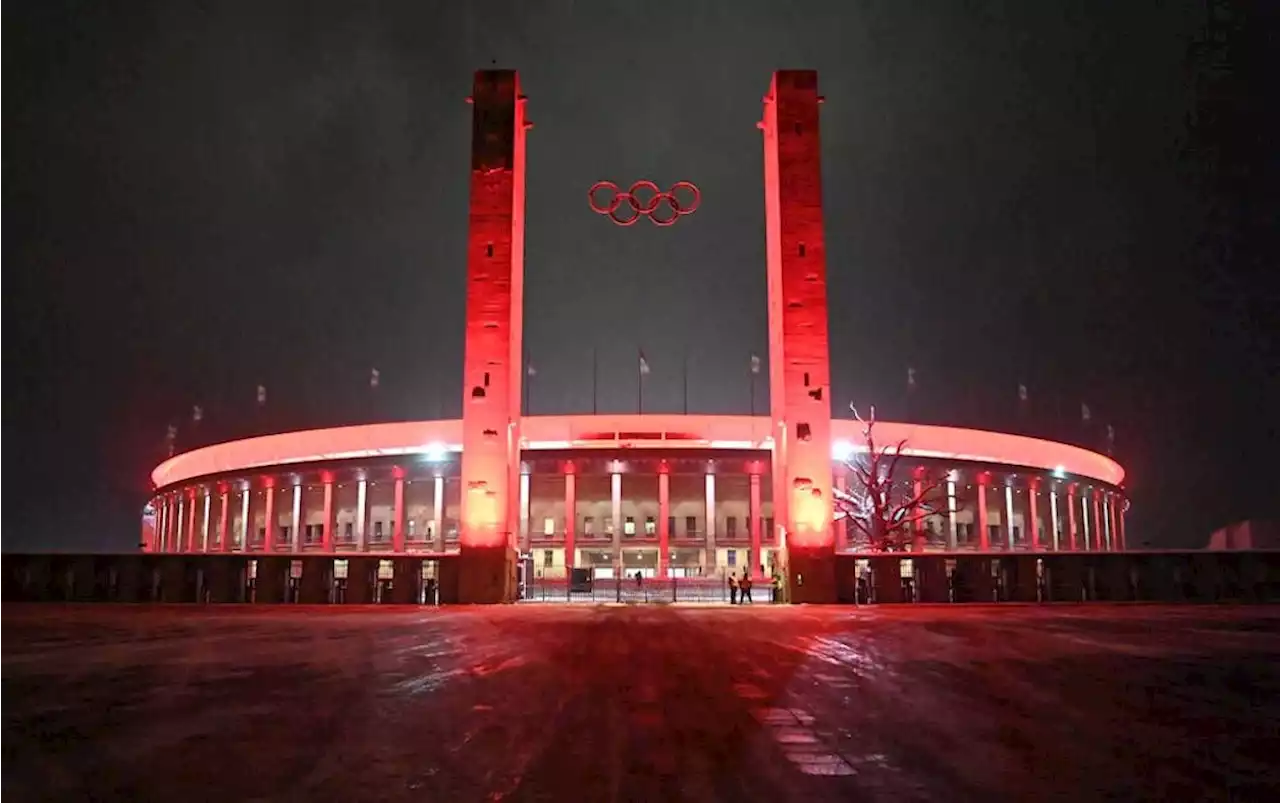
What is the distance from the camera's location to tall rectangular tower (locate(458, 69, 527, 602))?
4541 cm

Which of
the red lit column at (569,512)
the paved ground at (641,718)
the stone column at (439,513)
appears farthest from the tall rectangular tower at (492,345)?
the stone column at (439,513)

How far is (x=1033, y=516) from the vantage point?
91062 millimetres

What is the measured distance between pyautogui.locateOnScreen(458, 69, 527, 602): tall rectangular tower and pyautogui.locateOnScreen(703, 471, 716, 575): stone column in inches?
1378

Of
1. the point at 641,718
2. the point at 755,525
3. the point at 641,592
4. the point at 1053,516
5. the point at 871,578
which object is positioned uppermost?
the point at 1053,516

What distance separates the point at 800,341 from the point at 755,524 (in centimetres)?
3646

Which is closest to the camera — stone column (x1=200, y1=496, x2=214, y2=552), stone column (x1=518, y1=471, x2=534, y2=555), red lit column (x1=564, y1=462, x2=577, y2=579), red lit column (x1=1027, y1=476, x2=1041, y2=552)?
red lit column (x1=564, y1=462, x2=577, y2=579)

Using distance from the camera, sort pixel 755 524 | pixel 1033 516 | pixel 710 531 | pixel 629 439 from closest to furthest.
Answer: pixel 755 524 < pixel 629 439 < pixel 710 531 < pixel 1033 516

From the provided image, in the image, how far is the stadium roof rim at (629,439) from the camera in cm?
8256

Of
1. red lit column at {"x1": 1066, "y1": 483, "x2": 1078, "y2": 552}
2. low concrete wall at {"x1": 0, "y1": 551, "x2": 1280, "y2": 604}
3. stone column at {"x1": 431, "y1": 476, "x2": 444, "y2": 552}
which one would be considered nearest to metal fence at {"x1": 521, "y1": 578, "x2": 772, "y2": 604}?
low concrete wall at {"x1": 0, "y1": 551, "x2": 1280, "y2": 604}

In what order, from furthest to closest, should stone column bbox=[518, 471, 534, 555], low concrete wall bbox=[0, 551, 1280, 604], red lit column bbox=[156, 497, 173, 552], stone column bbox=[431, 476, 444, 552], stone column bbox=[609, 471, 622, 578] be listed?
red lit column bbox=[156, 497, 173, 552] → stone column bbox=[518, 471, 534, 555] → stone column bbox=[609, 471, 622, 578] → stone column bbox=[431, 476, 444, 552] → low concrete wall bbox=[0, 551, 1280, 604]

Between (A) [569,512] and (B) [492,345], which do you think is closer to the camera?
(B) [492,345]

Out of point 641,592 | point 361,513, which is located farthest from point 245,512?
point 641,592

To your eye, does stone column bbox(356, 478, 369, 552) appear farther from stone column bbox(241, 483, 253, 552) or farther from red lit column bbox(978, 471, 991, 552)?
red lit column bbox(978, 471, 991, 552)

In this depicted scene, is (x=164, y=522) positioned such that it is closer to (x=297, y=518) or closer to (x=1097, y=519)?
(x=297, y=518)
